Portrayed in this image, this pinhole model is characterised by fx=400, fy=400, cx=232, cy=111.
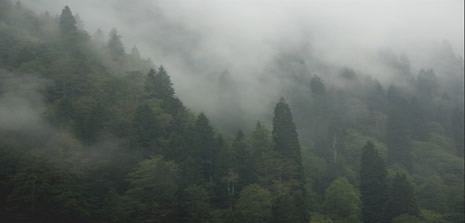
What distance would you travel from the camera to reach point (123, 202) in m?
55.2

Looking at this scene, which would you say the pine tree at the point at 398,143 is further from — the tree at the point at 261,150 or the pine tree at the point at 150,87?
the pine tree at the point at 150,87

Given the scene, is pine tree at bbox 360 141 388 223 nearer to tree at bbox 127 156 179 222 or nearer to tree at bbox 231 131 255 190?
tree at bbox 231 131 255 190

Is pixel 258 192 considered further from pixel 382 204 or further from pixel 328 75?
pixel 328 75

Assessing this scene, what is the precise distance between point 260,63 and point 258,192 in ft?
380

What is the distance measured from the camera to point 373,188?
71125mm

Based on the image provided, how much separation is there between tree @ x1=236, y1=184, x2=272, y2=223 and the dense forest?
162 mm

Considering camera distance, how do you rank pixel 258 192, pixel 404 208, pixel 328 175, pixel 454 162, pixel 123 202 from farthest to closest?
pixel 454 162
pixel 328 175
pixel 404 208
pixel 258 192
pixel 123 202

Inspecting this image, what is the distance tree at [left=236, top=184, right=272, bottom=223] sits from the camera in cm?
A: 5838

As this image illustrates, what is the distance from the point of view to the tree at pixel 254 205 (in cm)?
5838

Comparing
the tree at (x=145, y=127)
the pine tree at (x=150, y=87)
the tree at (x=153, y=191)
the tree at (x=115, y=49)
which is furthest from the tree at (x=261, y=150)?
the tree at (x=115, y=49)

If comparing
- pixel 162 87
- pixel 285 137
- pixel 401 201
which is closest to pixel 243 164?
pixel 285 137

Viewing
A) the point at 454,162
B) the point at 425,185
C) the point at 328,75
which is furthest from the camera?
the point at 328,75

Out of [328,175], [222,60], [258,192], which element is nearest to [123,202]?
[258,192]

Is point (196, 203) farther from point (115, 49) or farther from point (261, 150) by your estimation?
point (115, 49)
